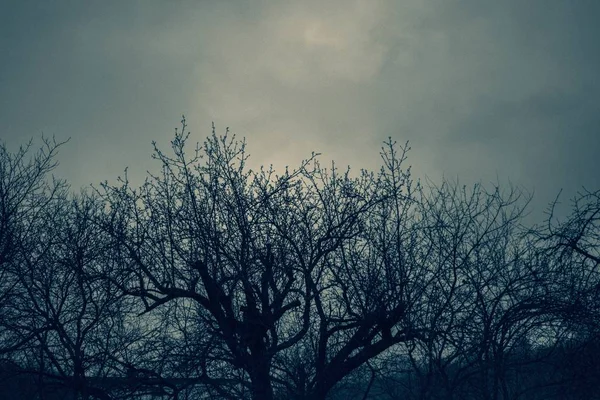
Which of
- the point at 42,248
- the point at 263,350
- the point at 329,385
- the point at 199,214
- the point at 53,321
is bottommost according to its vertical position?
the point at 329,385

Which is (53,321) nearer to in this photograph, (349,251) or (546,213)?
(349,251)

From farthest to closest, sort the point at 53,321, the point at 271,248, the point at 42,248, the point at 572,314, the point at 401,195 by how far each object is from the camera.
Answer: the point at 42,248 < the point at 53,321 < the point at 401,195 < the point at 271,248 < the point at 572,314

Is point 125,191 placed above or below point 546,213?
above

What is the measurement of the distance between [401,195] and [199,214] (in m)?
3.70

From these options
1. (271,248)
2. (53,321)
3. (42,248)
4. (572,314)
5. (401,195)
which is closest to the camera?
(572,314)

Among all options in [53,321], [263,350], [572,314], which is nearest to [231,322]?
[263,350]

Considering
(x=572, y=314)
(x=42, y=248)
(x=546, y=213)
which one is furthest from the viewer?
(x=42, y=248)

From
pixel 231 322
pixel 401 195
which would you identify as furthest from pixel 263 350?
pixel 401 195

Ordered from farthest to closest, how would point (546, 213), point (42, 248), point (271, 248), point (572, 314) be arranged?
point (42, 248), point (271, 248), point (546, 213), point (572, 314)

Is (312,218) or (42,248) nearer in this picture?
(312,218)

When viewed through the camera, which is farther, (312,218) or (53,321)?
(53,321)

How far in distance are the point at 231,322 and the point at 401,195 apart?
3.84 m

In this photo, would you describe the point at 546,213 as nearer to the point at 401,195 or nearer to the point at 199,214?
the point at 401,195

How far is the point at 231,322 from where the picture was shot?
939 centimetres
